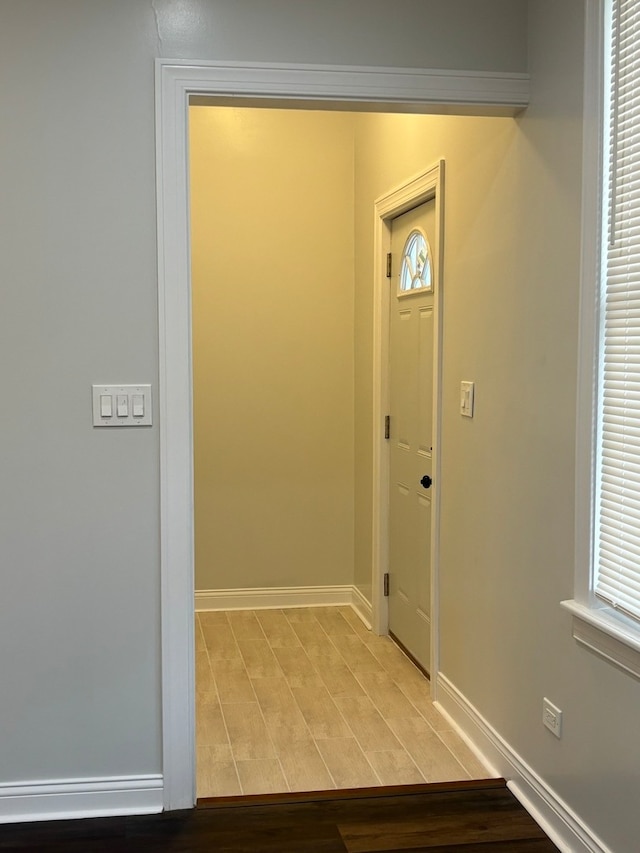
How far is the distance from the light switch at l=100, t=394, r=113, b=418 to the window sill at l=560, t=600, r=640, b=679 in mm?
1426

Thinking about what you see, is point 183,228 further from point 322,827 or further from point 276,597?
point 276,597

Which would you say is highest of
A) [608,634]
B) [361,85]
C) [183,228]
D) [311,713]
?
[361,85]

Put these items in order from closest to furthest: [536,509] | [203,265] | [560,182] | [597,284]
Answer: [597,284] → [560,182] → [536,509] → [203,265]

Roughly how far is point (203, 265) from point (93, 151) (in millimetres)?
2198

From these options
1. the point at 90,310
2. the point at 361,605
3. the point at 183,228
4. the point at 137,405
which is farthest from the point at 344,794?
the point at 361,605

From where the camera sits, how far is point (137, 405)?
270cm

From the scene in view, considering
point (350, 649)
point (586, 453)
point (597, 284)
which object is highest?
point (597, 284)

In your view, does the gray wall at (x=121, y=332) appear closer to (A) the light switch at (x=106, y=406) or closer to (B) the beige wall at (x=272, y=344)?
(A) the light switch at (x=106, y=406)

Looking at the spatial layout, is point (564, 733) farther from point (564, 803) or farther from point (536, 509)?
point (536, 509)

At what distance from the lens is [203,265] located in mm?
4828

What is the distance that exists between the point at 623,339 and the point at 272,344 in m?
2.89

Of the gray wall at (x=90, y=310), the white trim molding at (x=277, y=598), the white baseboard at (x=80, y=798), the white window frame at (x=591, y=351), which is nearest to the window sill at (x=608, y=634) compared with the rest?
the white window frame at (x=591, y=351)

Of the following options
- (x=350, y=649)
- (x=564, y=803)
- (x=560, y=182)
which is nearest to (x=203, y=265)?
(x=350, y=649)

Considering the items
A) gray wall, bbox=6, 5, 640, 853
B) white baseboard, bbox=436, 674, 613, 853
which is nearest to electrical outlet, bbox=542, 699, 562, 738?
gray wall, bbox=6, 5, 640, 853
